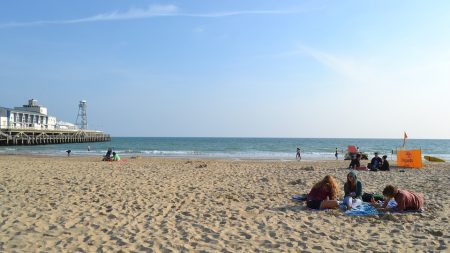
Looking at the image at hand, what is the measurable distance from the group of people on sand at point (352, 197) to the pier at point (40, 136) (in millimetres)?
46490

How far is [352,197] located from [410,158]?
12124 mm

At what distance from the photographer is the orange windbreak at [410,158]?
684 inches

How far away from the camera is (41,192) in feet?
27.9

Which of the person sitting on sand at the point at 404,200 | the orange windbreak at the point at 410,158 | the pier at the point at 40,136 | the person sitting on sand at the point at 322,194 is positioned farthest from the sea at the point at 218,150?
the person sitting on sand at the point at 404,200

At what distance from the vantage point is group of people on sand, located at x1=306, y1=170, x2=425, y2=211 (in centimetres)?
688

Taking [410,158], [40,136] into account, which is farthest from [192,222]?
[40,136]

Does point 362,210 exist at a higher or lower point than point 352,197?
lower

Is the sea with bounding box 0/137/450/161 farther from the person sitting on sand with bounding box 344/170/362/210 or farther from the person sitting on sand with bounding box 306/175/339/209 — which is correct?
the person sitting on sand with bounding box 306/175/339/209

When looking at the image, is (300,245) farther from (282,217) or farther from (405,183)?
(405,183)

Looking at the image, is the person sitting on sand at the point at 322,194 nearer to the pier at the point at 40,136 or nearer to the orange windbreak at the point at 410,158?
the orange windbreak at the point at 410,158

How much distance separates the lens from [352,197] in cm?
748

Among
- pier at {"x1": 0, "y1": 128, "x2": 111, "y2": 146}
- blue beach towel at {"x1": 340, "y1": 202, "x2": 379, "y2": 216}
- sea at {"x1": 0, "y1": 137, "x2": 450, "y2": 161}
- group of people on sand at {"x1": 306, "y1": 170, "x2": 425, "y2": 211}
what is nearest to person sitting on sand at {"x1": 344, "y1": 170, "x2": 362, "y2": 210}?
group of people on sand at {"x1": 306, "y1": 170, "x2": 425, "y2": 211}

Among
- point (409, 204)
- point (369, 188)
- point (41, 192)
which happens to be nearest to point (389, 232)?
point (409, 204)

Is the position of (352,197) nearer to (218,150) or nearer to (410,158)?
(410,158)
